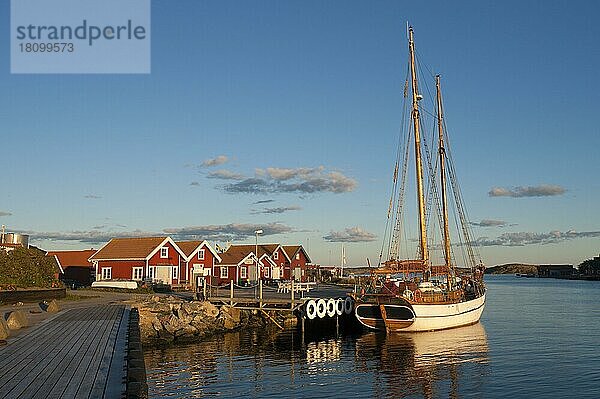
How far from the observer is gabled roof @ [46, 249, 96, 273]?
7806cm

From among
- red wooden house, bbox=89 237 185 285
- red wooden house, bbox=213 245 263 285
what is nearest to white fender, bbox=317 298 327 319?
red wooden house, bbox=89 237 185 285

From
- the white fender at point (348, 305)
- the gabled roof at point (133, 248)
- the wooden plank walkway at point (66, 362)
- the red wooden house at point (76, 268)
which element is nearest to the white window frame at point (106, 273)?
the gabled roof at point (133, 248)

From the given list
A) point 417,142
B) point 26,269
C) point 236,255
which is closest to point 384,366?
point 417,142

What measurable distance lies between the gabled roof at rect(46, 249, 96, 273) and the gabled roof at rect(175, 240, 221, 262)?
46.2 feet

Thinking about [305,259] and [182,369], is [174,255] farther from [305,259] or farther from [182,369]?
[182,369]

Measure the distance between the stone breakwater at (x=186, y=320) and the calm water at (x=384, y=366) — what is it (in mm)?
1436

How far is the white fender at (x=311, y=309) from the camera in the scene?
43.2 metres

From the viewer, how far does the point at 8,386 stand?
47.5 feet

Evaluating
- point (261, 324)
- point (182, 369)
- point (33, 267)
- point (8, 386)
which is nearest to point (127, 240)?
point (33, 267)

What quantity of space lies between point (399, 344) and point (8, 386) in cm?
2731

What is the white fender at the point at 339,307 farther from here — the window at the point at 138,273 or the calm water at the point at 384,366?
the window at the point at 138,273

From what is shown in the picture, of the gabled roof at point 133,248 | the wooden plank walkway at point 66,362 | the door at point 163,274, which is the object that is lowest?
the wooden plank walkway at point 66,362

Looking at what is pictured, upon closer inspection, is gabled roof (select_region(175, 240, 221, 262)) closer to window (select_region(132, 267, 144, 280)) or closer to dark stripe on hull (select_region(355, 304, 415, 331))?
window (select_region(132, 267, 144, 280))

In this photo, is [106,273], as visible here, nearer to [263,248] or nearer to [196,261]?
[196,261]
